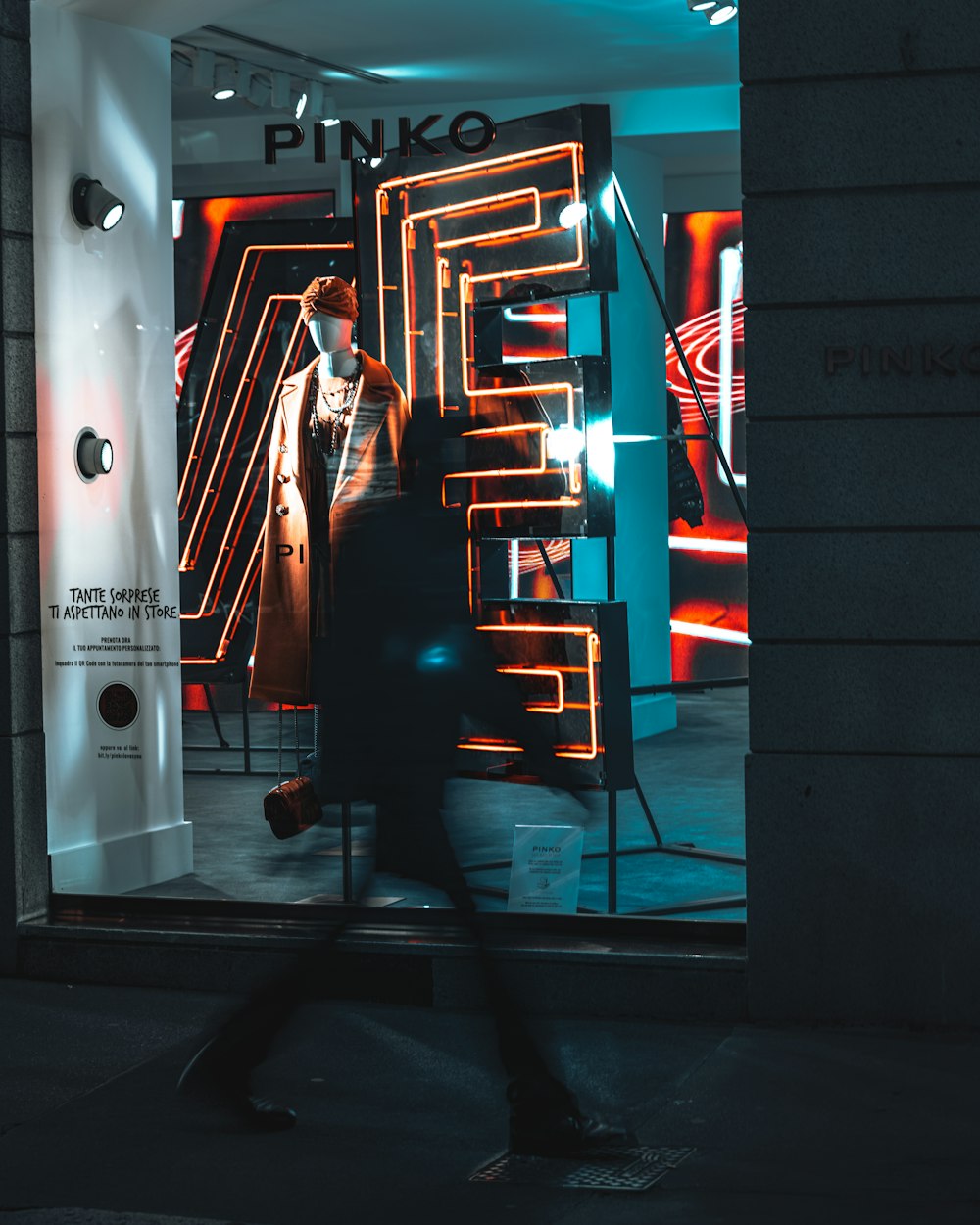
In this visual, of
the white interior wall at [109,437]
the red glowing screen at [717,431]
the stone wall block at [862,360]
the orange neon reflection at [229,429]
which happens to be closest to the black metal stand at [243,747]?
the orange neon reflection at [229,429]

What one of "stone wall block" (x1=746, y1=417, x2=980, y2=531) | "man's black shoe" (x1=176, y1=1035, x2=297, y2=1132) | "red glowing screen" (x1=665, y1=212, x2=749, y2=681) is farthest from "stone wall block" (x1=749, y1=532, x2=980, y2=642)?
"red glowing screen" (x1=665, y1=212, x2=749, y2=681)

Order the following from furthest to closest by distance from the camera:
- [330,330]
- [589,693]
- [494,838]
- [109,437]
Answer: [109,437]
[494,838]
[330,330]
[589,693]

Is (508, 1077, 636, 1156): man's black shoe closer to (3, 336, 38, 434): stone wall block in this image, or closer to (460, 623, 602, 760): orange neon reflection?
(460, 623, 602, 760): orange neon reflection

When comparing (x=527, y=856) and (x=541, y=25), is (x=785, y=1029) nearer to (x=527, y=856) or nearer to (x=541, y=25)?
(x=527, y=856)

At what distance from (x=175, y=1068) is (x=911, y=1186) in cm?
205

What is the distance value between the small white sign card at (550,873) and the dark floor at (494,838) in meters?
0.07

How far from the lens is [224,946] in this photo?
569 cm

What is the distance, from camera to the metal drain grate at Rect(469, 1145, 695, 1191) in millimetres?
3873

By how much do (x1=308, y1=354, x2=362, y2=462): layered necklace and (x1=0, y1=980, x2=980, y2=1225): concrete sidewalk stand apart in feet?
6.14

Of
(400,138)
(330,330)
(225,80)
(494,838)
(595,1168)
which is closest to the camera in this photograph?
(595,1168)

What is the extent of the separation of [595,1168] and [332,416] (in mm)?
2901

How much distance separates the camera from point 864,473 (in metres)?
5.04

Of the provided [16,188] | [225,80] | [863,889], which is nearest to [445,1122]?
[863,889]

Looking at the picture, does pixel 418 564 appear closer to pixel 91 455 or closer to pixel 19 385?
pixel 19 385
